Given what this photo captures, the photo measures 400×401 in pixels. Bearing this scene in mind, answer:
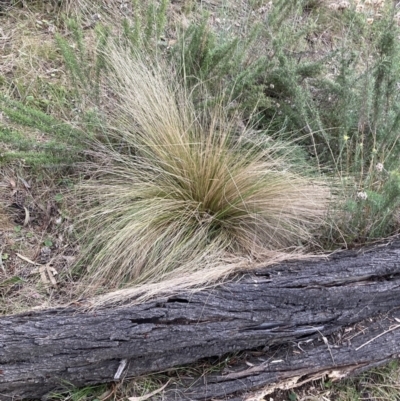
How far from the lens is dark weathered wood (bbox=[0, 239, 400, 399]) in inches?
63.5

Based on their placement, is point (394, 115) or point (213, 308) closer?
point (213, 308)

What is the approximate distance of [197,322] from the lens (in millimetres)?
1743

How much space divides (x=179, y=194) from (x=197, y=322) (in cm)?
70

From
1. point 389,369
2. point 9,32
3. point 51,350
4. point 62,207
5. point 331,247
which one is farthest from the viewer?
point 9,32

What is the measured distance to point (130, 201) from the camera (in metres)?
2.23

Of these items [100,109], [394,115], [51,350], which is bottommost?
[51,350]

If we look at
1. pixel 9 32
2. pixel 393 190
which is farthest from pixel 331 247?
pixel 9 32

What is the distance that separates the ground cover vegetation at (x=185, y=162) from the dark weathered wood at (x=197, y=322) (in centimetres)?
13

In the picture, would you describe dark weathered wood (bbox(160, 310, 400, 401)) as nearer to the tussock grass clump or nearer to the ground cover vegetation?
the ground cover vegetation

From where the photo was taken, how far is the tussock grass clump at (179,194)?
207cm

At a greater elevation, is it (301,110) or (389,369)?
(301,110)

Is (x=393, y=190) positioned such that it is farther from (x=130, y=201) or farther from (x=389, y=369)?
(x=130, y=201)

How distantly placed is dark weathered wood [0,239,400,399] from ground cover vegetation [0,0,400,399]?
0.42 feet

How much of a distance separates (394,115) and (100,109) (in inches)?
57.3
